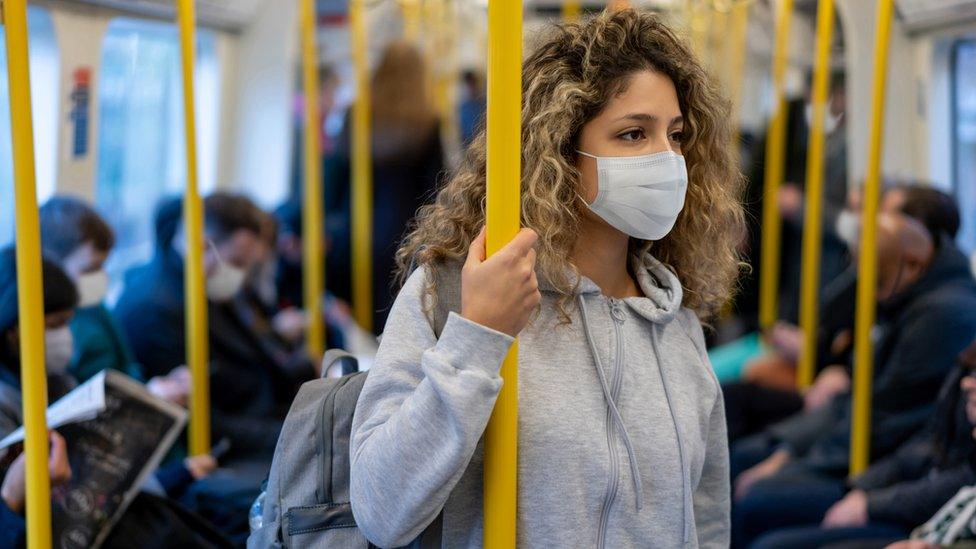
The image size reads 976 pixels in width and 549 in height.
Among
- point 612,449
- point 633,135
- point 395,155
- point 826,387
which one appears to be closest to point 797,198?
Answer: point 826,387

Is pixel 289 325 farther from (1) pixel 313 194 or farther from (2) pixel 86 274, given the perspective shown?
(2) pixel 86 274

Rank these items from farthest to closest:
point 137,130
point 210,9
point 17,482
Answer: point 210,9 → point 137,130 → point 17,482

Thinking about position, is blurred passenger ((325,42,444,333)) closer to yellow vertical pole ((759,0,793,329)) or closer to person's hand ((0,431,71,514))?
yellow vertical pole ((759,0,793,329))

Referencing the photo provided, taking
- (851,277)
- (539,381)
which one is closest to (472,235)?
(539,381)

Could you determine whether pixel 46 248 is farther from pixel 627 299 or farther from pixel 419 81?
pixel 419 81

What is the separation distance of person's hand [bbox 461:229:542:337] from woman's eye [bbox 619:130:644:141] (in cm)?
29

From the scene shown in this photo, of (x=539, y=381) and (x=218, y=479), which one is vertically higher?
(x=539, y=381)

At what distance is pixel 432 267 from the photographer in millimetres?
1542

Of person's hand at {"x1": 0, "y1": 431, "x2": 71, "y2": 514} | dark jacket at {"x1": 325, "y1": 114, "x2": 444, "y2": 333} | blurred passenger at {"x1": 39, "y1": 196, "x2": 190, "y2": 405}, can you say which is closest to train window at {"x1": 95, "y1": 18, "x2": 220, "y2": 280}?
blurred passenger at {"x1": 39, "y1": 196, "x2": 190, "y2": 405}

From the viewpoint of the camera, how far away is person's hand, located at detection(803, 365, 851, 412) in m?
4.20

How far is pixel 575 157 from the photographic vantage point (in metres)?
1.64

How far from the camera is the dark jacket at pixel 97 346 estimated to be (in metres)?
3.14

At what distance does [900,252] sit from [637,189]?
2102 millimetres

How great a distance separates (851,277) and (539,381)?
3189 millimetres
